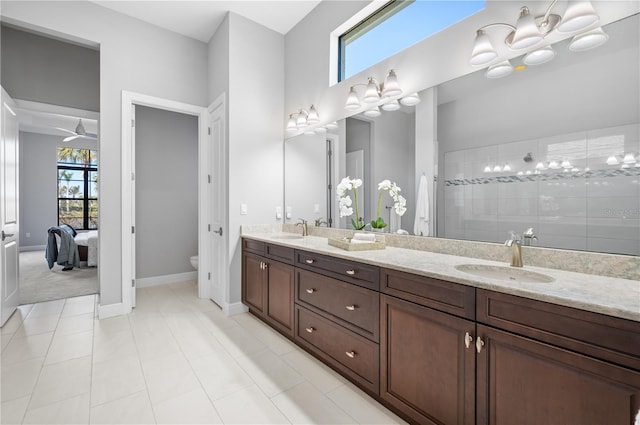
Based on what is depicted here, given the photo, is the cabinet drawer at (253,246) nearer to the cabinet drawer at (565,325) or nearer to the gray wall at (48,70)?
the cabinet drawer at (565,325)

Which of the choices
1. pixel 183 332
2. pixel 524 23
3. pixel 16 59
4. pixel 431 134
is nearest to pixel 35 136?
pixel 16 59

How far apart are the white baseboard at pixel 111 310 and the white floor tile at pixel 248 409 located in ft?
6.73

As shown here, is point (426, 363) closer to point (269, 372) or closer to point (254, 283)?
point (269, 372)

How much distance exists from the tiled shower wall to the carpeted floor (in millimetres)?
4621

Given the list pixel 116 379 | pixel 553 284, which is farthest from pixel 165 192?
pixel 553 284

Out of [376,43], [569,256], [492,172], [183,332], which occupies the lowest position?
[183,332]

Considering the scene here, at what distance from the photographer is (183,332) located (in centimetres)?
275

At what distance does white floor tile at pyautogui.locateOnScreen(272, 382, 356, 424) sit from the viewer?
164 centimetres

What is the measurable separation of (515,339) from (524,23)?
1.50 metres

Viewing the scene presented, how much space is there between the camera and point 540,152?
5.16 feet

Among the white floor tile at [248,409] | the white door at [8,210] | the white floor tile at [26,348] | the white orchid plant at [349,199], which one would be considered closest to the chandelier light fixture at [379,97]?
the white orchid plant at [349,199]

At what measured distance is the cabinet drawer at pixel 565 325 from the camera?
35.9 inches

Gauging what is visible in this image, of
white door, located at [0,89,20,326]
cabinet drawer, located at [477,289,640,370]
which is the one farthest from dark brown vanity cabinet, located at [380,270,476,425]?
white door, located at [0,89,20,326]

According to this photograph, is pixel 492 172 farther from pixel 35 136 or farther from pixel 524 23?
pixel 35 136
